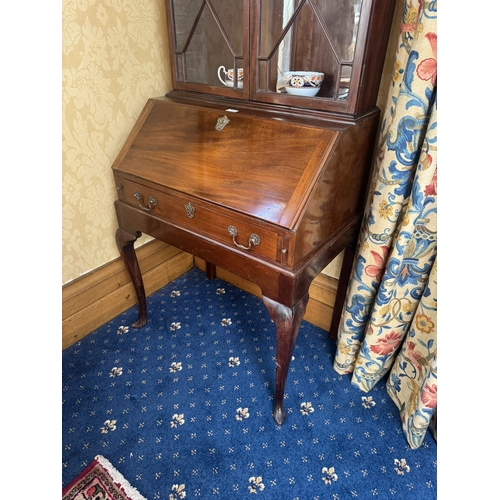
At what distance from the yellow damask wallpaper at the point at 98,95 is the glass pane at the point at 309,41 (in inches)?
22.5

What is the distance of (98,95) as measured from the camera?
133cm

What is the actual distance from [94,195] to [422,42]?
124 cm

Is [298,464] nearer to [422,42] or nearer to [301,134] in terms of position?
[301,134]

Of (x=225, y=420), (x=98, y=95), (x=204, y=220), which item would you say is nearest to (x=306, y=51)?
(x=204, y=220)

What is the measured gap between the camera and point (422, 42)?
0.86m

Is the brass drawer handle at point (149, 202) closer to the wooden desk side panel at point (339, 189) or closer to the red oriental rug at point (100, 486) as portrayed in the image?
the wooden desk side panel at point (339, 189)

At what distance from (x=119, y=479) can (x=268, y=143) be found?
3.68 feet

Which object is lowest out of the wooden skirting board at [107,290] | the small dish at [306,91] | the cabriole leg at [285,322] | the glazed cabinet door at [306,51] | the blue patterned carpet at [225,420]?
the blue patterned carpet at [225,420]

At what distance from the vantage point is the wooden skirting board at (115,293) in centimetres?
153

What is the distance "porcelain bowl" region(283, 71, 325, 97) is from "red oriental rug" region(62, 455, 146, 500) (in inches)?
51.6

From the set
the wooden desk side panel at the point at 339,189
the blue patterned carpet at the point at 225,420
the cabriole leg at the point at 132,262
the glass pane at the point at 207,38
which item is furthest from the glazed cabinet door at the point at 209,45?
the blue patterned carpet at the point at 225,420

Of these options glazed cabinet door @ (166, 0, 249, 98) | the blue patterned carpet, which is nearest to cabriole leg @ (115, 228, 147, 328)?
the blue patterned carpet
